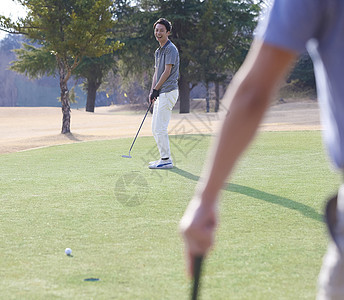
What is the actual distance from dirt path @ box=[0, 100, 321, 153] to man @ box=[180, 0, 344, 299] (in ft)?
→ 52.4

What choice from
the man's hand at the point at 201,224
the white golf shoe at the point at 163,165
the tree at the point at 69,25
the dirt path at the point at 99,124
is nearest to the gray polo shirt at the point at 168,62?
the white golf shoe at the point at 163,165

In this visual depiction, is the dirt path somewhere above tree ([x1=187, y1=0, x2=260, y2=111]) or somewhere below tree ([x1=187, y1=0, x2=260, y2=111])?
below

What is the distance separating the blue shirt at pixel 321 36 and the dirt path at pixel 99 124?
52.5 feet

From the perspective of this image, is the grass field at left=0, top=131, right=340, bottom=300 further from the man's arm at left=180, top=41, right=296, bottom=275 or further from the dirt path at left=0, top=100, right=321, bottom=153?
the dirt path at left=0, top=100, right=321, bottom=153

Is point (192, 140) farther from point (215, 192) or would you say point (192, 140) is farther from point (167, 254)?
point (215, 192)

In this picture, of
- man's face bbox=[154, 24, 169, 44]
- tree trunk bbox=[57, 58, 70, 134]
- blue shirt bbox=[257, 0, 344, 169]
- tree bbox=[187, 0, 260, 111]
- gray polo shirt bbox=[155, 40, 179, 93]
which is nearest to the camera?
blue shirt bbox=[257, 0, 344, 169]

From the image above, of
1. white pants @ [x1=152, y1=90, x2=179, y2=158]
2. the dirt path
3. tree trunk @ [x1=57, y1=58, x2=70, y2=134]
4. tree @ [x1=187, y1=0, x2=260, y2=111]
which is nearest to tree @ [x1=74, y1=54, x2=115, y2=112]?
the dirt path

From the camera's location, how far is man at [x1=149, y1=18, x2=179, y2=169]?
841 cm

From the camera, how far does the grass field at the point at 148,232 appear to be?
3.16 m

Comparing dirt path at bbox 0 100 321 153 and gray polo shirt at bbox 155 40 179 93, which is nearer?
gray polo shirt at bbox 155 40 179 93

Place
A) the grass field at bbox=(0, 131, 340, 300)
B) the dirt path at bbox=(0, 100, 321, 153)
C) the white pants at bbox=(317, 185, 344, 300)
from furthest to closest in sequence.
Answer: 1. the dirt path at bbox=(0, 100, 321, 153)
2. the grass field at bbox=(0, 131, 340, 300)
3. the white pants at bbox=(317, 185, 344, 300)

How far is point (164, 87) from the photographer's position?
8.51 meters

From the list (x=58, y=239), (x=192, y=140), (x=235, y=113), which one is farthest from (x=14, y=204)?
(x=192, y=140)

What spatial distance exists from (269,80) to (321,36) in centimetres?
16
